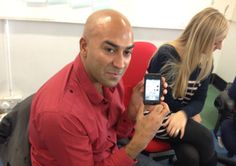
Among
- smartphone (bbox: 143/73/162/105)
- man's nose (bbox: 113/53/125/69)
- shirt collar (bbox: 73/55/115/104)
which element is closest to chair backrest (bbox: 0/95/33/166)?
shirt collar (bbox: 73/55/115/104)

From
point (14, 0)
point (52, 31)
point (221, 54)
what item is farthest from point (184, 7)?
point (14, 0)

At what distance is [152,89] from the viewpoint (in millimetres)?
1140

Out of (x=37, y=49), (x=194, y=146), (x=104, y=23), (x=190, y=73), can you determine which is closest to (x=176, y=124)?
(x=194, y=146)

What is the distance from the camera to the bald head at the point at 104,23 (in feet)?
2.87

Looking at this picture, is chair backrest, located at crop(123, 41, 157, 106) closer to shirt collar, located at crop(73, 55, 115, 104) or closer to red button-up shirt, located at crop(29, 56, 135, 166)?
red button-up shirt, located at crop(29, 56, 135, 166)

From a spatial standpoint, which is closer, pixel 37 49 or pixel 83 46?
pixel 83 46

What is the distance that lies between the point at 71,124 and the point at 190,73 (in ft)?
2.70

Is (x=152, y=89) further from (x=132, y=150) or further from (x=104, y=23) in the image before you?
(x=104, y=23)

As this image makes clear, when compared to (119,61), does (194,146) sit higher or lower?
lower

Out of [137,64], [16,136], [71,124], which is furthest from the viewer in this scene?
[137,64]

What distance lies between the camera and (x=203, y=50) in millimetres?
1414

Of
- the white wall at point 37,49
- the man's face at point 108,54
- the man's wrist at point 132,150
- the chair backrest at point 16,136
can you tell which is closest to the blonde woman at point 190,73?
the man's wrist at point 132,150

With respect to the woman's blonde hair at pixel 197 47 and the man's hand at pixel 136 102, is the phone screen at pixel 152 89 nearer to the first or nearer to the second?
the man's hand at pixel 136 102

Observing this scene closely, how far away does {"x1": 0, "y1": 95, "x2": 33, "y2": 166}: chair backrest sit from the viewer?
3.04 feet
